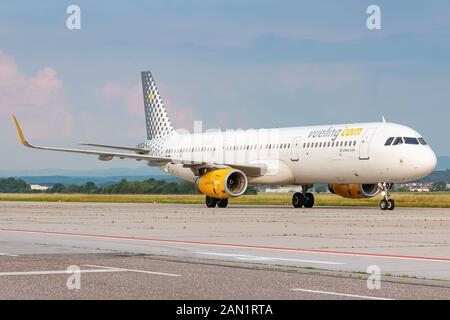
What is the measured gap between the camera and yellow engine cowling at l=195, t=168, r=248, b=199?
4572cm

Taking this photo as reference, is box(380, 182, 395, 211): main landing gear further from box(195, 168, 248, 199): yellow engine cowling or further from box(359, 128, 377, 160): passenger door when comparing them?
box(195, 168, 248, 199): yellow engine cowling

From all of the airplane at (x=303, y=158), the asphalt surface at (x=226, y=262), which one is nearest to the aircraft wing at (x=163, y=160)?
the airplane at (x=303, y=158)

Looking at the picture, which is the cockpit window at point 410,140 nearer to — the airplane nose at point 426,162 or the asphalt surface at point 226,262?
the airplane nose at point 426,162

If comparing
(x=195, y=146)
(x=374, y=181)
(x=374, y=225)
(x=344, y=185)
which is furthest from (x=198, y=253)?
(x=195, y=146)

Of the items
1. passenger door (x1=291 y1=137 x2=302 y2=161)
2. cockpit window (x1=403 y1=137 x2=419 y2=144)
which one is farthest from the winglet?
cockpit window (x1=403 y1=137 x2=419 y2=144)

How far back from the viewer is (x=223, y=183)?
149ft

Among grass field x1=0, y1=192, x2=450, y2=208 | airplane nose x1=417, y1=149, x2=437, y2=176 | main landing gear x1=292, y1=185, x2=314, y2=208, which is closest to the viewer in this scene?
airplane nose x1=417, y1=149, x2=437, y2=176

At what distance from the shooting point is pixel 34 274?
13.2 meters

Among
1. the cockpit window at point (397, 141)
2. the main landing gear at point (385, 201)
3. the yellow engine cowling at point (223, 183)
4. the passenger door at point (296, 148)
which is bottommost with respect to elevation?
the main landing gear at point (385, 201)

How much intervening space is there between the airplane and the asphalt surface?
621 inches

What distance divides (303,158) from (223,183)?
4449 mm

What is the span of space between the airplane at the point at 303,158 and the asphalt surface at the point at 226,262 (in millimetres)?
15777

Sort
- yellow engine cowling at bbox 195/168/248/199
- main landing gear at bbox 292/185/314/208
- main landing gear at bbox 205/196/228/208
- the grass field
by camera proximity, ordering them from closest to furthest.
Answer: yellow engine cowling at bbox 195/168/248/199
main landing gear at bbox 205/196/228/208
main landing gear at bbox 292/185/314/208
the grass field

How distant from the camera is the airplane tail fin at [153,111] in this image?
61.1 meters
